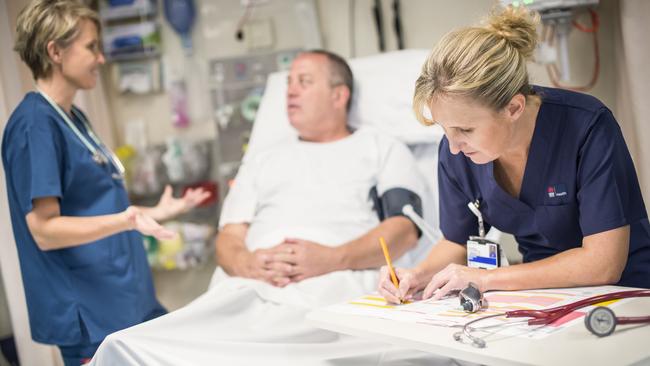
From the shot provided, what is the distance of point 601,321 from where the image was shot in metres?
1.10

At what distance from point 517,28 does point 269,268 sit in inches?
42.1

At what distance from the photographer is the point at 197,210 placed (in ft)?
11.2

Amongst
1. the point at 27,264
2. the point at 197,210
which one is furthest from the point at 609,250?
the point at 197,210

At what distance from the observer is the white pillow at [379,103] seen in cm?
254

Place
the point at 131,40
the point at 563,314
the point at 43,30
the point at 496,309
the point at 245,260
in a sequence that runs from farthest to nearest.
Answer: the point at 131,40, the point at 245,260, the point at 43,30, the point at 496,309, the point at 563,314

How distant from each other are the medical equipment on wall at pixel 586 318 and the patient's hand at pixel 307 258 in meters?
0.91

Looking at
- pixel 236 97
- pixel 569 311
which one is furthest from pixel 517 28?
pixel 236 97

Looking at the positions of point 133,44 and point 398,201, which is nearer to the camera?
point 398,201

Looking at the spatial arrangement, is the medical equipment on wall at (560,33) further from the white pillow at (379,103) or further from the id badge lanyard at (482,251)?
the id badge lanyard at (482,251)

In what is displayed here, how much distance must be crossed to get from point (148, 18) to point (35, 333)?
1934mm

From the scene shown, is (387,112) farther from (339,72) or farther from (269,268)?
(269,268)

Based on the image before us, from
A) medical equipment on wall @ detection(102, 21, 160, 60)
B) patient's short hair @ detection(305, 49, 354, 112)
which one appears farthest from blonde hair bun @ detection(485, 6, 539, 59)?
medical equipment on wall @ detection(102, 21, 160, 60)

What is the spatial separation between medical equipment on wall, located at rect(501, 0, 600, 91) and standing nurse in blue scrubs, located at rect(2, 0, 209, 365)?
138 centimetres

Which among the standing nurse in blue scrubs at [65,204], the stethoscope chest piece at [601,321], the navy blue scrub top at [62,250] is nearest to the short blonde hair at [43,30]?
the standing nurse in blue scrubs at [65,204]
